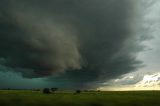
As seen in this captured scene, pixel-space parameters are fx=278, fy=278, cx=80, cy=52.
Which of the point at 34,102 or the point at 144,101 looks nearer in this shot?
the point at 34,102

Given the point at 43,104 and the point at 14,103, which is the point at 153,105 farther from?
the point at 14,103

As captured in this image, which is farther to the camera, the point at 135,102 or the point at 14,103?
the point at 135,102

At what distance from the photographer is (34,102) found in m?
36.7

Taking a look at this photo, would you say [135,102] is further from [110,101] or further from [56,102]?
[56,102]

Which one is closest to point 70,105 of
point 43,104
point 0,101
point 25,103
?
point 43,104

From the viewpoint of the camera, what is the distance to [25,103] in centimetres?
3591

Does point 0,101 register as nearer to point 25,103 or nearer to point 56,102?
point 25,103

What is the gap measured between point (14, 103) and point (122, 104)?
14.9 m

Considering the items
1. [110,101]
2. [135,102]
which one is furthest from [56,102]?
[135,102]

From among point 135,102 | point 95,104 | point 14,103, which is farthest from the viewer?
point 135,102

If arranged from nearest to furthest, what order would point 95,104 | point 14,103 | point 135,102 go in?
1. point 14,103
2. point 95,104
3. point 135,102

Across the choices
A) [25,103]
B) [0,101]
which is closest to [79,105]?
[25,103]

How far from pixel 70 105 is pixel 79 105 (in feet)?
3.85

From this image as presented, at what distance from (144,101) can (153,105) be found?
3202 mm
